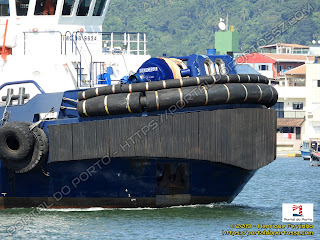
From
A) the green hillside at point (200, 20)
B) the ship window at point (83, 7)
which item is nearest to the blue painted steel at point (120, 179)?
the ship window at point (83, 7)

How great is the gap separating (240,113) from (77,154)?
356 cm

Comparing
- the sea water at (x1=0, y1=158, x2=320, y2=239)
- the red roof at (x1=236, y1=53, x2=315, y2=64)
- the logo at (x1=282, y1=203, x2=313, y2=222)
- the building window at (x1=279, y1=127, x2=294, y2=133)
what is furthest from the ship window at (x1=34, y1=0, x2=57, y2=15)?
the red roof at (x1=236, y1=53, x2=315, y2=64)

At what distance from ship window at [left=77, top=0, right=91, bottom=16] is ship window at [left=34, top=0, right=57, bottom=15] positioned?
79 centimetres

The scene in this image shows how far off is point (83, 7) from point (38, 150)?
17.4 ft

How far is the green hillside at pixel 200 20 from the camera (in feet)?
473

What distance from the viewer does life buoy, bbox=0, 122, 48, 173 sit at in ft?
59.5

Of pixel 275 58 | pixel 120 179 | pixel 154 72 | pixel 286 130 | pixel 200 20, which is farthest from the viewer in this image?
pixel 200 20

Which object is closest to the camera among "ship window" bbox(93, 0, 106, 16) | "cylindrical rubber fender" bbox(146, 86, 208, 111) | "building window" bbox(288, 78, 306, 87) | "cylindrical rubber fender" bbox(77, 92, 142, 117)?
"cylindrical rubber fender" bbox(146, 86, 208, 111)

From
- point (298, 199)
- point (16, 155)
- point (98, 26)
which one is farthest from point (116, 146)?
point (298, 199)

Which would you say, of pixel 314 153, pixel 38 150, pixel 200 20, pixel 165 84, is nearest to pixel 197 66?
pixel 165 84

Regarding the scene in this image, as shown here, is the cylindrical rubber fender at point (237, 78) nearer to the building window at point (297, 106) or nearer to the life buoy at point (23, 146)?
the life buoy at point (23, 146)

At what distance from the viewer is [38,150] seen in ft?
59.6

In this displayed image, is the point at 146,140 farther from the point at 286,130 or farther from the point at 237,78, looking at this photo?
the point at 286,130

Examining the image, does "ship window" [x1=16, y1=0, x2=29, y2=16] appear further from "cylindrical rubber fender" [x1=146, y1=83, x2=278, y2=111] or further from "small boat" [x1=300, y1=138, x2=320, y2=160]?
"small boat" [x1=300, y1=138, x2=320, y2=160]
